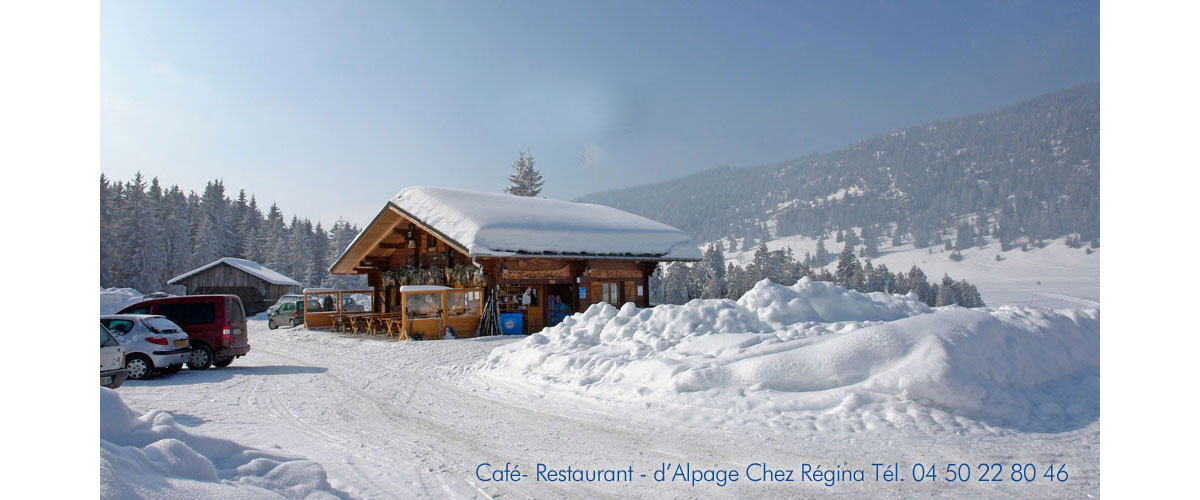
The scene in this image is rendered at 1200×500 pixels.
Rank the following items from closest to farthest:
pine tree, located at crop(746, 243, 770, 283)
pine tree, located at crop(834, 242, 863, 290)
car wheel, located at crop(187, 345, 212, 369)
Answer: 1. car wheel, located at crop(187, 345, 212, 369)
2. pine tree, located at crop(834, 242, 863, 290)
3. pine tree, located at crop(746, 243, 770, 283)

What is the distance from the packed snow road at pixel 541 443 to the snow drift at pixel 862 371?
1.39 ft

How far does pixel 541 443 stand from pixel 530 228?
1678 centimetres

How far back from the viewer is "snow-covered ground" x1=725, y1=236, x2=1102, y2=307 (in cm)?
4050

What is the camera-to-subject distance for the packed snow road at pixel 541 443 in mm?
5488

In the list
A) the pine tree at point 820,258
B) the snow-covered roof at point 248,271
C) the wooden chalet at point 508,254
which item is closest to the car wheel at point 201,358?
the wooden chalet at point 508,254

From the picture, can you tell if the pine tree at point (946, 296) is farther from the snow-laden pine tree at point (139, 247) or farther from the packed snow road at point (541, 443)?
the snow-laden pine tree at point (139, 247)

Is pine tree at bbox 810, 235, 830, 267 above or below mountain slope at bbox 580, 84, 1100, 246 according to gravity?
below

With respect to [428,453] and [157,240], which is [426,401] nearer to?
[428,453]

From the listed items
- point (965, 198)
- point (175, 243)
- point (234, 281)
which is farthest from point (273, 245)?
point (965, 198)

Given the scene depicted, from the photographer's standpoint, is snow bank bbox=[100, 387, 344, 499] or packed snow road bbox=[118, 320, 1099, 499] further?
packed snow road bbox=[118, 320, 1099, 499]

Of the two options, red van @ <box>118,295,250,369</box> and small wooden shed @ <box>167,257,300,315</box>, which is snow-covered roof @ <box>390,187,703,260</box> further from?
small wooden shed @ <box>167,257,300,315</box>

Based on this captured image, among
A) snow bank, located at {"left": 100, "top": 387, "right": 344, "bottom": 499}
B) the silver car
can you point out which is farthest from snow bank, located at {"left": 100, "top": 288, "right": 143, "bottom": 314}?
snow bank, located at {"left": 100, "top": 387, "right": 344, "bottom": 499}

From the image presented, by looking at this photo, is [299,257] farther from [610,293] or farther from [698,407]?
[698,407]

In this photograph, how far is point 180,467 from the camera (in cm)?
435
